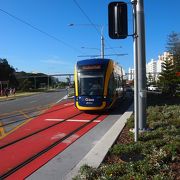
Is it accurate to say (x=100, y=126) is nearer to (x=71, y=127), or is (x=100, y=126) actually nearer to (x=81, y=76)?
(x=71, y=127)

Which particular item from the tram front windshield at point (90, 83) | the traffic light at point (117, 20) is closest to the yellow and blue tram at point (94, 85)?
the tram front windshield at point (90, 83)

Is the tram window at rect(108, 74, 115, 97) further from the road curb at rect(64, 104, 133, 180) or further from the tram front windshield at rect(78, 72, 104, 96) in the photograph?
the road curb at rect(64, 104, 133, 180)

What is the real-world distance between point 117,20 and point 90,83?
11.9 m

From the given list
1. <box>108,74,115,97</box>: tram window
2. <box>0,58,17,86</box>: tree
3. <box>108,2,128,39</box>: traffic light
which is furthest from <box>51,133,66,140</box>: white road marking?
<box>0,58,17,86</box>: tree

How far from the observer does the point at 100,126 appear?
1497 centimetres

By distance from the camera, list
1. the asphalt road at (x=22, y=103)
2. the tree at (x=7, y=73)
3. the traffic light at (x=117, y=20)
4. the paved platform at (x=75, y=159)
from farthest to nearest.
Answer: the tree at (x=7, y=73), the asphalt road at (x=22, y=103), the traffic light at (x=117, y=20), the paved platform at (x=75, y=159)

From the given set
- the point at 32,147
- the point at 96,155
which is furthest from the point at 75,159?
the point at 32,147

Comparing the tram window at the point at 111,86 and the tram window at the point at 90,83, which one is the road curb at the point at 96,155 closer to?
the tram window at the point at 90,83

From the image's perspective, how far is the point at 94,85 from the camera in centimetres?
2069

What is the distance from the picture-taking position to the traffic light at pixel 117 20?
8805mm

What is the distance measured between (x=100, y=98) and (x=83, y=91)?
3.40 feet

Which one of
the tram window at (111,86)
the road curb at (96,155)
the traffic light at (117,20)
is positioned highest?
the traffic light at (117,20)

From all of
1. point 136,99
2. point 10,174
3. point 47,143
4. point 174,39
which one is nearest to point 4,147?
point 47,143

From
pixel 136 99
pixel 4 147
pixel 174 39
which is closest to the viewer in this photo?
pixel 136 99
